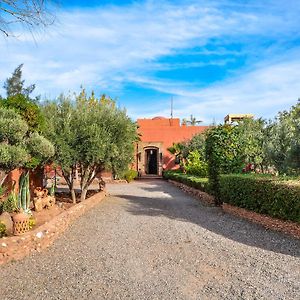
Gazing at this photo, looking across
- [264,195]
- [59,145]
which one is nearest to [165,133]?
[59,145]

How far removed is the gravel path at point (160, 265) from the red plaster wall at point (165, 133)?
23.7m

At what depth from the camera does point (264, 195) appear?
8961 millimetres

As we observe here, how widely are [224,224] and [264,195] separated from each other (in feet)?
4.01

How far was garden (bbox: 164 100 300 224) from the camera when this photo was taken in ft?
27.2

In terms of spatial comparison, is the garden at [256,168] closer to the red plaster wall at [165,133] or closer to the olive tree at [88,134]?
the olive tree at [88,134]

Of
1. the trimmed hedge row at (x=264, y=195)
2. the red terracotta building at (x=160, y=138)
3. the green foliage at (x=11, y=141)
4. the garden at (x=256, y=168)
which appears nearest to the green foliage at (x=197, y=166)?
the garden at (x=256, y=168)

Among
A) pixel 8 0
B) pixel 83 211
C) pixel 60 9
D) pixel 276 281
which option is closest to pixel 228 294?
pixel 276 281

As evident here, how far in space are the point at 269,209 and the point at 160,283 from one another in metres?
4.82

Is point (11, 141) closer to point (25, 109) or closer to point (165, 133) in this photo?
point (25, 109)

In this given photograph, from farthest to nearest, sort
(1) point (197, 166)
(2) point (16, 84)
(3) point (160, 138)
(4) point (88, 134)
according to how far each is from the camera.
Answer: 1. (2) point (16, 84)
2. (3) point (160, 138)
3. (1) point (197, 166)
4. (4) point (88, 134)

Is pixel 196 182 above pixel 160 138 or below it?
below

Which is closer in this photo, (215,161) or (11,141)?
(11,141)

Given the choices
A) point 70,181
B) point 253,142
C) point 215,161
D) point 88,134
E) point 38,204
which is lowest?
point 38,204

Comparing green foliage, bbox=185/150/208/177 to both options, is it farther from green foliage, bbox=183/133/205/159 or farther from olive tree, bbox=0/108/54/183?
olive tree, bbox=0/108/54/183
